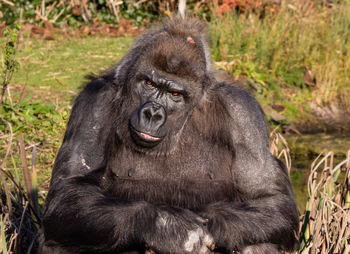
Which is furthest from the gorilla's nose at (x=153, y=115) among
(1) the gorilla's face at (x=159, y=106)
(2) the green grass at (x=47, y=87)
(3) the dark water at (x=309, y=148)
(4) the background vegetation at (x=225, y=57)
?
(3) the dark water at (x=309, y=148)

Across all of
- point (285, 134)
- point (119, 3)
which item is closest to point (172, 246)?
point (285, 134)

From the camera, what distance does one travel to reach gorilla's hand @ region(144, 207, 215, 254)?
11.7 feet

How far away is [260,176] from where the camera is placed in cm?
422

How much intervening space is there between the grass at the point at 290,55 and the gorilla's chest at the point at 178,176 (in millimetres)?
5812

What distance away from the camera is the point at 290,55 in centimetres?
1095

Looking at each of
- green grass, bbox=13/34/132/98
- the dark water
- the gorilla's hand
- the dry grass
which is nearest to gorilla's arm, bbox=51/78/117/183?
the gorilla's hand

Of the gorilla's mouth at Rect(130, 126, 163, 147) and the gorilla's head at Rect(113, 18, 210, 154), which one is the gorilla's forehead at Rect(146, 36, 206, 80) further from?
the gorilla's mouth at Rect(130, 126, 163, 147)

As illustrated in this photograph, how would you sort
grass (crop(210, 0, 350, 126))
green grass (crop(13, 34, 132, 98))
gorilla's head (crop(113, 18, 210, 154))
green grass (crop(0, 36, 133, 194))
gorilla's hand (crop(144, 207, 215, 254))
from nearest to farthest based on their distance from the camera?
1. gorilla's hand (crop(144, 207, 215, 254))
2. gorilla's head (crop(113, 18, 210, 154))
3. green grass (crop(0, 36, 133, 194))
4. green grass (crop(13, 34, 132, 98))
5. grass (crop(210, 0, 350, 126))

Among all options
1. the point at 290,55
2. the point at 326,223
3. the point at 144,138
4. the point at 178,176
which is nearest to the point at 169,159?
the point at 178,176

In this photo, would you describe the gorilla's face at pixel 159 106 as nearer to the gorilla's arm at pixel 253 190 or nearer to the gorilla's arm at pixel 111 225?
the gorilla's arm at pixel 253 190

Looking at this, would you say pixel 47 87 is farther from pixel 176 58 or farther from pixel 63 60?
pixel 176 58

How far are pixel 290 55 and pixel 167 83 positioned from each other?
7333mm

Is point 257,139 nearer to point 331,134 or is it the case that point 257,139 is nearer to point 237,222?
point 237,222

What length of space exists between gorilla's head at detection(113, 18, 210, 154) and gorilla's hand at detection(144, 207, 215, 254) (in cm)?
61
